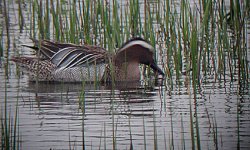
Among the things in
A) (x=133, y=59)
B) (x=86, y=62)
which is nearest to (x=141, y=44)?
(x=133, y=59)

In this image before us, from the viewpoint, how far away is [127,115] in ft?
26.3

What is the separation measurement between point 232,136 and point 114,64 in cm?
359

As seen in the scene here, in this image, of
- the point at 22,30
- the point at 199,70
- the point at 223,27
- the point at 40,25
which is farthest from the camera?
the point at 22,30

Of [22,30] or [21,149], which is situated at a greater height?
[22,30]

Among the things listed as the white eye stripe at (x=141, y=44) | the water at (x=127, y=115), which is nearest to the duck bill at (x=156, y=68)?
the white eye stripe at (x=141, y=44)

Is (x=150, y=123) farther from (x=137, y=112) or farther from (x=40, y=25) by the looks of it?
(x=40, y=25)

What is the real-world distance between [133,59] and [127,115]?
2.65 meters

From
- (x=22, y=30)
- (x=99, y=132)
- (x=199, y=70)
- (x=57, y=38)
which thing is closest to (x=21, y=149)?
(x=99, y=132)

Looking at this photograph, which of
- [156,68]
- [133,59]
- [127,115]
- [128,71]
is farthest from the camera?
[133,59]

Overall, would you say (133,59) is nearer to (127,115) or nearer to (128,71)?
(128,71)

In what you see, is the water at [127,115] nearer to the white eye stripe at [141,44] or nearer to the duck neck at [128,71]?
the duck neck at [128,71]

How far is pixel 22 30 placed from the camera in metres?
12.8

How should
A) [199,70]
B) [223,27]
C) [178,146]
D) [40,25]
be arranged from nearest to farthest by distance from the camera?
[178,146]
[199,70]
[223,27]
[40,25]

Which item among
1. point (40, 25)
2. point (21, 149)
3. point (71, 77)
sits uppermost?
point (40, 25)
